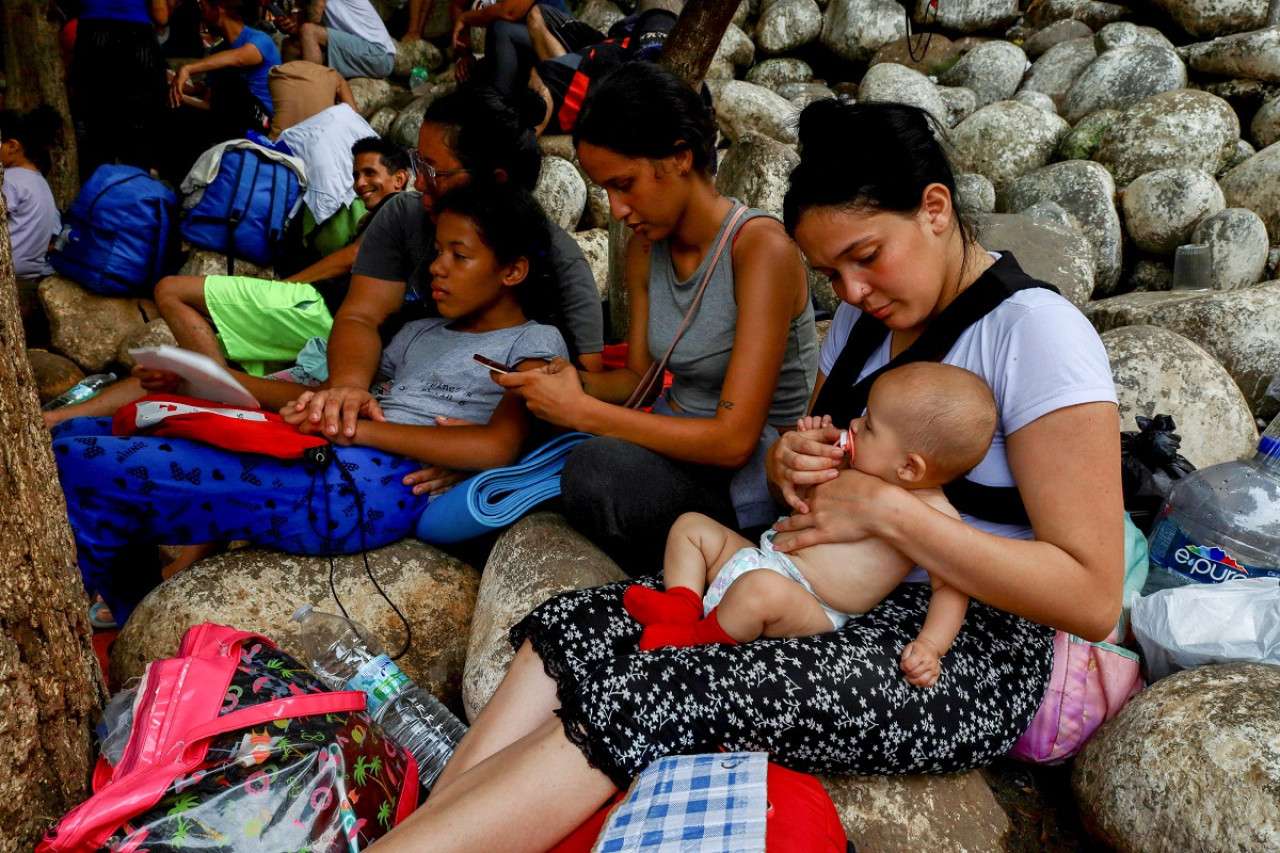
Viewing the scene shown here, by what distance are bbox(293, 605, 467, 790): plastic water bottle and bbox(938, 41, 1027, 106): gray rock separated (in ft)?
29.9

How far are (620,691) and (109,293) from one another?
5555mm

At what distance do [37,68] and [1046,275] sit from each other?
738cm

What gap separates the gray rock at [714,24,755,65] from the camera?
977cm

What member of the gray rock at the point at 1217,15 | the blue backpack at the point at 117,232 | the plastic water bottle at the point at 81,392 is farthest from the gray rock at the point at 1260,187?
the plastic water bottle at the point at 81,392

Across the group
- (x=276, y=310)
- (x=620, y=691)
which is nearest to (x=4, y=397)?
(x=620, y=691)

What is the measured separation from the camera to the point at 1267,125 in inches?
306

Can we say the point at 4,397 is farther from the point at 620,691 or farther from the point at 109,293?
the point at 109,293

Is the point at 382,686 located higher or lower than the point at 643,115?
lower

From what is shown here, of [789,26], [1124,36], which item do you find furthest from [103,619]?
[1124,36]

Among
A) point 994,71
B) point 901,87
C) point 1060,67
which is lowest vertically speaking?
point 901,87

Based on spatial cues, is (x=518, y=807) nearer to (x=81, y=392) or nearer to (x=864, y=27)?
(x=81, y=392)

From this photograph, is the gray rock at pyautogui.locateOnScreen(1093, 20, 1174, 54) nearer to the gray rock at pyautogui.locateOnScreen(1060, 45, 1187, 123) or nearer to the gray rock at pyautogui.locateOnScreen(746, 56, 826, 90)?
the gray rock at pyautogui.locateOnScreen(1060, 45, 1187, 123)

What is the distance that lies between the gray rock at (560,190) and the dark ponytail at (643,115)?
3703mm

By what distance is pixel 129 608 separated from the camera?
2.98 m
